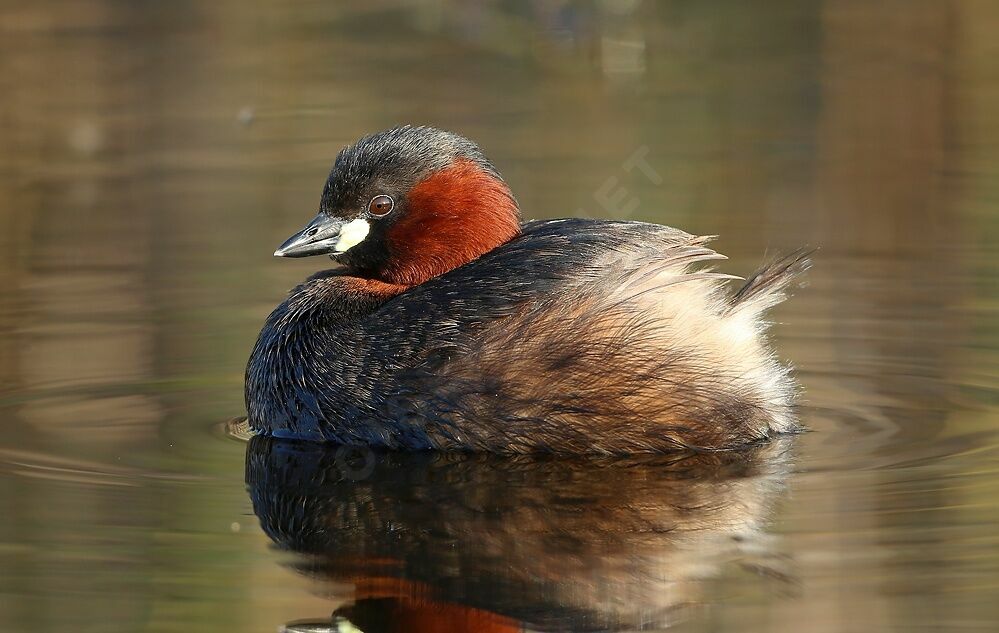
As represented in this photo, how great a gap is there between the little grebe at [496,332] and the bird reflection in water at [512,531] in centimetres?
12

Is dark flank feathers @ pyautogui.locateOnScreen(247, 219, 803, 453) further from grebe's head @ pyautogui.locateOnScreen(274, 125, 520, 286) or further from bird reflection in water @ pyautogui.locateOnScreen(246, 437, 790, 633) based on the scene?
grebe's head @ pyautogui.locateOnScreen(274, 125, 520, 286)

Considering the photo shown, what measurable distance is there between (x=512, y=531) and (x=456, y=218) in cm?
173

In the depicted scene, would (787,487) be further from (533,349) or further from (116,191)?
(116,191)

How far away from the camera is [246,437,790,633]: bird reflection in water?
15.1 feet

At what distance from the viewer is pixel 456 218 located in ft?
21.9

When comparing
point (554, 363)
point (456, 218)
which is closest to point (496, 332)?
point (554, 363)

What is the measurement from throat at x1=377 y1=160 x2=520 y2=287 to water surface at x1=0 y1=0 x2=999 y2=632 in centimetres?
92

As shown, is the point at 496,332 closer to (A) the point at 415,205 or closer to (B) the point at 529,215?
(A) the point at 415,205

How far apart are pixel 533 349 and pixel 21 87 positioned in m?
9.70

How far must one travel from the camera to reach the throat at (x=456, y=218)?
6.67 meters

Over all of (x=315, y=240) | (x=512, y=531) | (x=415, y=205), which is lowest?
(x=512, y=531)

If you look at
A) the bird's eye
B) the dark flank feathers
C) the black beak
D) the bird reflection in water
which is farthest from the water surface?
the bird's eye

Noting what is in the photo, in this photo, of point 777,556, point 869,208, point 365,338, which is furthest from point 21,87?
point 777,556

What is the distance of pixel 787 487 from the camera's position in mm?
5617
